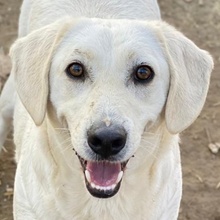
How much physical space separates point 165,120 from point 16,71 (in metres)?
0.75

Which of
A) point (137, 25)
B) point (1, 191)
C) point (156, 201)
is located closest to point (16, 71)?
point (137, 25)

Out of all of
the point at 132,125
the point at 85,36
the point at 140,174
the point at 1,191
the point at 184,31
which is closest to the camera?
the point at 132,125

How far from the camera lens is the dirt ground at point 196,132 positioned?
4.99 meters

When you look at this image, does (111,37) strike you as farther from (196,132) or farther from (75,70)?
(196,132)

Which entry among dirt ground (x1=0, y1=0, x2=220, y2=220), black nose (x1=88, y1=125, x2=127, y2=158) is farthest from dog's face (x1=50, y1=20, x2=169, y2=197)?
dirt ground (x1=0, y1=0, x2=220, y2=220)

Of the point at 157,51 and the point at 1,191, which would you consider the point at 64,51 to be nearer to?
the point at 157,51

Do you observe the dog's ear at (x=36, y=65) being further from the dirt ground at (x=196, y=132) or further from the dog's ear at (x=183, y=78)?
the dirt ground at (x=196, y=132)

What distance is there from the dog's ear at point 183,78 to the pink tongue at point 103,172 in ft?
1.07

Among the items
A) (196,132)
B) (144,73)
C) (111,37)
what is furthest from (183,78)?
(196,132)

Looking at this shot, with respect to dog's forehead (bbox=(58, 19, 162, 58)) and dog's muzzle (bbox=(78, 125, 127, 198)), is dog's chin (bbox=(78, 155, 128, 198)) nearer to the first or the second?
dog's muzzle (bbox=(78, 125, 127, 198))

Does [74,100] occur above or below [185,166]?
above

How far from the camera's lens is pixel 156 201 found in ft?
12.2

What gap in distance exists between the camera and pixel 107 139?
301 centimetres

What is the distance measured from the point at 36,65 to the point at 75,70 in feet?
0.79
